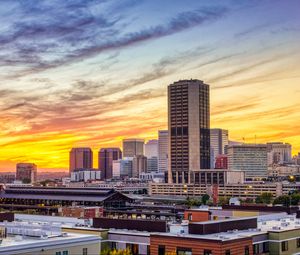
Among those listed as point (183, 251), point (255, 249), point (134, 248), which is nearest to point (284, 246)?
point (255, 249)

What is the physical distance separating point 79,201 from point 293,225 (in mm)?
91212

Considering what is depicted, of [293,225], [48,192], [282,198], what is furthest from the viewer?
[282,198]

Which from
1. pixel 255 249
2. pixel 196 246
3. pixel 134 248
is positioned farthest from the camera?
pixel 134 248

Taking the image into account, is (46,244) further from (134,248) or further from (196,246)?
(134,248)

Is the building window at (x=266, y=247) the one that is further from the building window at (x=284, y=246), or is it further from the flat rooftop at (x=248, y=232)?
the building window at (x=284, y=246)

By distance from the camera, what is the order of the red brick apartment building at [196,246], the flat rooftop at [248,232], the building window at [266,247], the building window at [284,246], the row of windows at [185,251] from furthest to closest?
the building window at [284,246] → the building window at [266,247] → the flat rooftop at [248,232] → the row of windows at [185,251] → the red brick apartment building at [196,246]

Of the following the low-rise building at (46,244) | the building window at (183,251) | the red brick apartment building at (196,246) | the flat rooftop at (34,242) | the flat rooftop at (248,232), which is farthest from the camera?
A: the flat rooftop at (248,232)

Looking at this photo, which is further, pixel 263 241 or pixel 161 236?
pixel 263 241

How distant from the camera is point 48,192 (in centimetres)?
16488

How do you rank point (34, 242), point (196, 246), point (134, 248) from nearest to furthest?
point (34, 242) → point (196, 246) → point (134, 248)

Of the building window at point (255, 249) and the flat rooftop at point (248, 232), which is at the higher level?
the flat rooftop at point (248, 232)

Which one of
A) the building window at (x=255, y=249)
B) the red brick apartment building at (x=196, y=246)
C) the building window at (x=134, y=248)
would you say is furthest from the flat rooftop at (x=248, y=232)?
the building window at (x=134, y=248)

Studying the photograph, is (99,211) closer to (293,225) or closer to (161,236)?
(293,225)

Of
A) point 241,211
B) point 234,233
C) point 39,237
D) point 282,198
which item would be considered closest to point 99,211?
point 241,211
